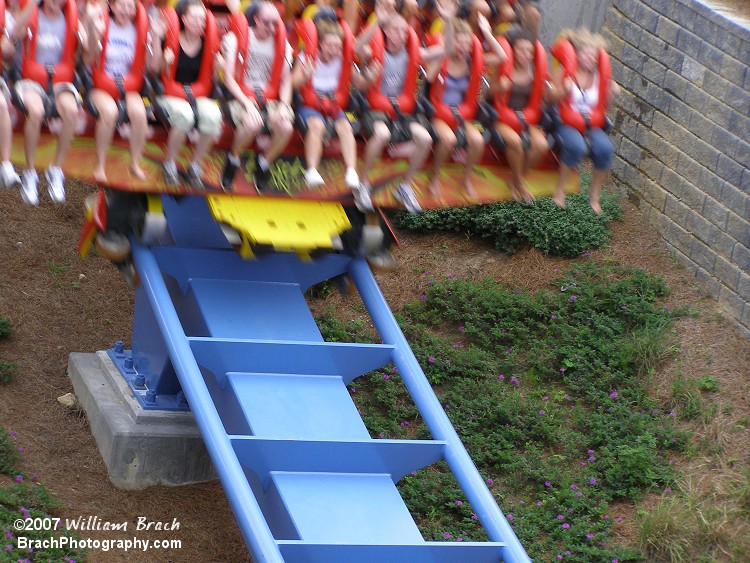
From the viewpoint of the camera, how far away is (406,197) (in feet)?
19.9

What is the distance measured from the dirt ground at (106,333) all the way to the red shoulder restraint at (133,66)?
2.28 meters

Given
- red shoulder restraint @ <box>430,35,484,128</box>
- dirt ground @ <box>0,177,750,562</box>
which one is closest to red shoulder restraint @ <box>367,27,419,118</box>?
red shoulder restraint @ <box>430,35,484,128</box>

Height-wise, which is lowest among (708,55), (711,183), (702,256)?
(702,256)

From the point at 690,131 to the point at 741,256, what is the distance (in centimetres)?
114

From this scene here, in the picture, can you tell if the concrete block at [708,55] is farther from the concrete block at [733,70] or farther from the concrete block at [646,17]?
the concrete block at [646,17]

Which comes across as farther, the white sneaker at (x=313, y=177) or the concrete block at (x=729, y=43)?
the concrete block at (x=729, y=43)

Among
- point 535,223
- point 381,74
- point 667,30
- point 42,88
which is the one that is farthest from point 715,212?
point 42,88

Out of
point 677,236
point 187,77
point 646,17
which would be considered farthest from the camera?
point 646,17

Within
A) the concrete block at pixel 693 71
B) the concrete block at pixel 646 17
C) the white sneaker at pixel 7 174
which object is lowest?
the concrete block at pixel 693 71

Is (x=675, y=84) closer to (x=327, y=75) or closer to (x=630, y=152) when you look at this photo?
(x=630, y=152)

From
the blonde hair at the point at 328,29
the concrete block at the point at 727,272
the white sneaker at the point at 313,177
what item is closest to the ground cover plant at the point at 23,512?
the white sneaker at the point at 313,177

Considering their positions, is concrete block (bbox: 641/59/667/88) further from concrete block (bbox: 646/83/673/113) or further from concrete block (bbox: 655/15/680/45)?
concrete block (bbox: 655/15/680/45)

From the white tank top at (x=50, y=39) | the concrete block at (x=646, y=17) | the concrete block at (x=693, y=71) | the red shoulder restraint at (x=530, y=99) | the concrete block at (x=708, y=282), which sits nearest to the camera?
the white tank top at (x=50, y=39)

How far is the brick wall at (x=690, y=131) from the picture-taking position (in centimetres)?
784
